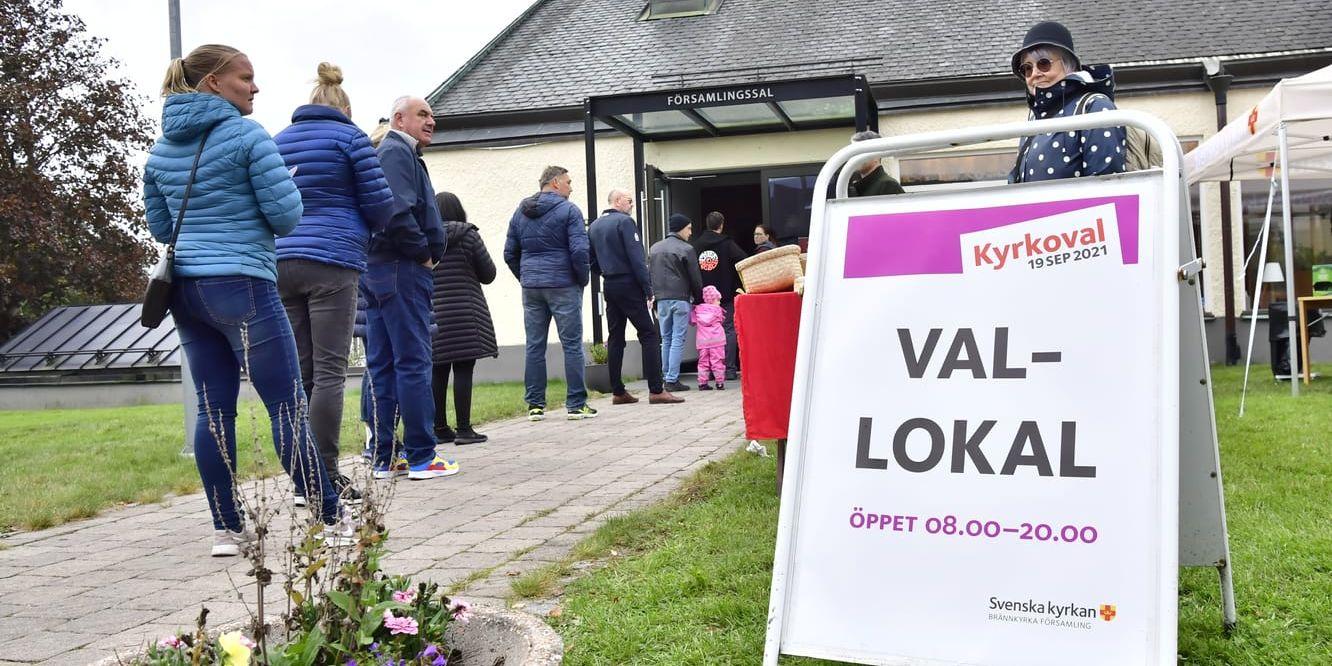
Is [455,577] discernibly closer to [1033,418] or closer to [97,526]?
[1033,418]

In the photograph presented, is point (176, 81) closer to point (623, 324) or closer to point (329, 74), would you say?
point (329, 74)

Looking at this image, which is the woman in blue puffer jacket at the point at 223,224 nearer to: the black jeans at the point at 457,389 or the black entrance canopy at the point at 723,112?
the black jeans at the point at 457,389

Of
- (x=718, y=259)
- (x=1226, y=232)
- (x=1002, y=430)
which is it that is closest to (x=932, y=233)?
(x=1002, y=430)

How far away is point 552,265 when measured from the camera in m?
8.93

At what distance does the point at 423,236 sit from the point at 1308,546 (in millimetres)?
4247

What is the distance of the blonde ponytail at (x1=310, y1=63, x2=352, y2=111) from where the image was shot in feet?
16.6

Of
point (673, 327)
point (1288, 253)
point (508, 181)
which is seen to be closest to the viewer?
point (1288, 253)

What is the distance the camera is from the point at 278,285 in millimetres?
4926

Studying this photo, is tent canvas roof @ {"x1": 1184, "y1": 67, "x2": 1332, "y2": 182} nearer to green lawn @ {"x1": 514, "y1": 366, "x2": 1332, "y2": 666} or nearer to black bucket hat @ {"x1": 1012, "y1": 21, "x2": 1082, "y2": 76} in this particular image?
green lawn @ {"x1": 514, "y1": 366, "x2": 1332, "y2": 666}

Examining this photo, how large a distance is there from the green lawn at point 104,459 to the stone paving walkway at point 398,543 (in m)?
0.30

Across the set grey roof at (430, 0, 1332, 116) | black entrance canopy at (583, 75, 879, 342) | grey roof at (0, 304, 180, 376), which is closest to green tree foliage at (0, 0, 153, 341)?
grey roof at (0, 304, 180, 376)

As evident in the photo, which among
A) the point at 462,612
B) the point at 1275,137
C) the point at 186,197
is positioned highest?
the point at 1275,137

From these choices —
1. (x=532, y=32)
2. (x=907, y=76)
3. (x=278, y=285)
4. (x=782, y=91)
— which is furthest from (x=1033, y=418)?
(x=532, y=32)

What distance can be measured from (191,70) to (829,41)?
42.0 ft
